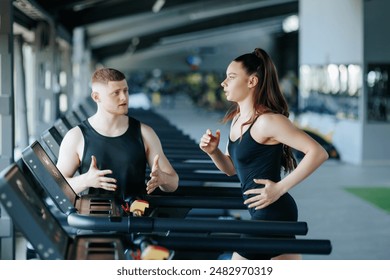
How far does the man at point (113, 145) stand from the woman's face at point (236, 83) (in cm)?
52

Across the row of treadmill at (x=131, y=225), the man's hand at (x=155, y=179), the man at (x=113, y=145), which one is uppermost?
the man at (x=113, y=145)

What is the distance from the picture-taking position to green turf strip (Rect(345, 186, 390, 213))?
662cm

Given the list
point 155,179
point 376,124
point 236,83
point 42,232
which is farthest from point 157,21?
point 42,232

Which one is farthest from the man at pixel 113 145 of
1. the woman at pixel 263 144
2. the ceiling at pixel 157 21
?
the ceiling at pixel 157 21

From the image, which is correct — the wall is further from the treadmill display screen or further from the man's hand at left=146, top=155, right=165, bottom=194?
the treadmill display screen

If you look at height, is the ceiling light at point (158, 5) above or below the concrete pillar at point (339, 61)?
above

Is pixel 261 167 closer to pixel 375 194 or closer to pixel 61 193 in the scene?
pixel 61 193

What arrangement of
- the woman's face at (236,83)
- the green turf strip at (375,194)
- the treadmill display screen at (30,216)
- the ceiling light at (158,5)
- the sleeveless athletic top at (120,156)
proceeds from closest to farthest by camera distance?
the treadmill display screen at (30,216) < the woman's face at (236,83) < the sleeveless athletic top at (120,156) < the green turf strip at (375,194) < the ceiling light at (158,5)

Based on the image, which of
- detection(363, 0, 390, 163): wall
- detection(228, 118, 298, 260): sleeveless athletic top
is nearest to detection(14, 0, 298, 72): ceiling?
detection(363, 0, 390, 163): wall

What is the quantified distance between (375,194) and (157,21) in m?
6.39

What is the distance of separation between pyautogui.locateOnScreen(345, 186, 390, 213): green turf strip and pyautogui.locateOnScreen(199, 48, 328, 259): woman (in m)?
3.88

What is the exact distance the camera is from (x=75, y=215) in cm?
258

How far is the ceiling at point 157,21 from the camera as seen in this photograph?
811 cm

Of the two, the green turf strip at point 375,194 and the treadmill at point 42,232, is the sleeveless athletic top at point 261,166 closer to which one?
the treadmill at point 42,232
